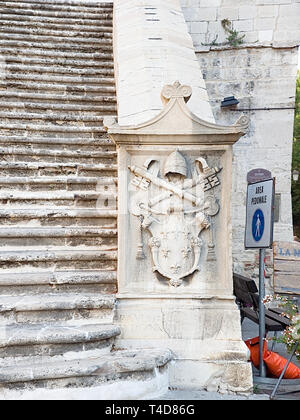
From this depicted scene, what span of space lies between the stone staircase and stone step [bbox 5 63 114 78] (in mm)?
13

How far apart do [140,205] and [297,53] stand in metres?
5.76

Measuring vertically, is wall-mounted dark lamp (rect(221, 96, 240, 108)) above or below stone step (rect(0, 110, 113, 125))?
above

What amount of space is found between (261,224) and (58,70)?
344 centimetres

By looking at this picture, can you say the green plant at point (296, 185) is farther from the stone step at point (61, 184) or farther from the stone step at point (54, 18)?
the stone step at point (61, 184)

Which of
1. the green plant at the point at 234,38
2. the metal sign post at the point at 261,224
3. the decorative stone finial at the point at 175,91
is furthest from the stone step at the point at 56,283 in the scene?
the green plant at the point at 234,38

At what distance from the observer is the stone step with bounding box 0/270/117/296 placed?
2.99 meters

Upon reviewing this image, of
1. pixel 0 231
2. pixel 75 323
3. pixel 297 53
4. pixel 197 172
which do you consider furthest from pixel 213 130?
pixel 297 53

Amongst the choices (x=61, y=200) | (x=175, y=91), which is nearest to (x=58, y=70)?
(x=61, y=200)

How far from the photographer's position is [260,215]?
3463mm

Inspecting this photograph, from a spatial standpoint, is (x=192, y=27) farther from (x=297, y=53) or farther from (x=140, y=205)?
(x=140, y=205)

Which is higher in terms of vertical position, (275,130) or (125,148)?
(275,130)

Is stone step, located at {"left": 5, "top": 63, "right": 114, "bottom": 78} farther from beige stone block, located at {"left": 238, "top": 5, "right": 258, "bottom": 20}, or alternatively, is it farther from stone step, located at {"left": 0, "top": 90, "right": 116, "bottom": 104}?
beige stone block, located at {"left": 238, "top": 5, "right": 258, "bottom": 20}

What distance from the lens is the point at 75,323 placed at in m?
2.81

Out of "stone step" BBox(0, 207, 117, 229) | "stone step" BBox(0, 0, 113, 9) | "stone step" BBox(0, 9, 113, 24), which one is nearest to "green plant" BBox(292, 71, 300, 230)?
"stone step" BBox(0, 0, 113, 9)
